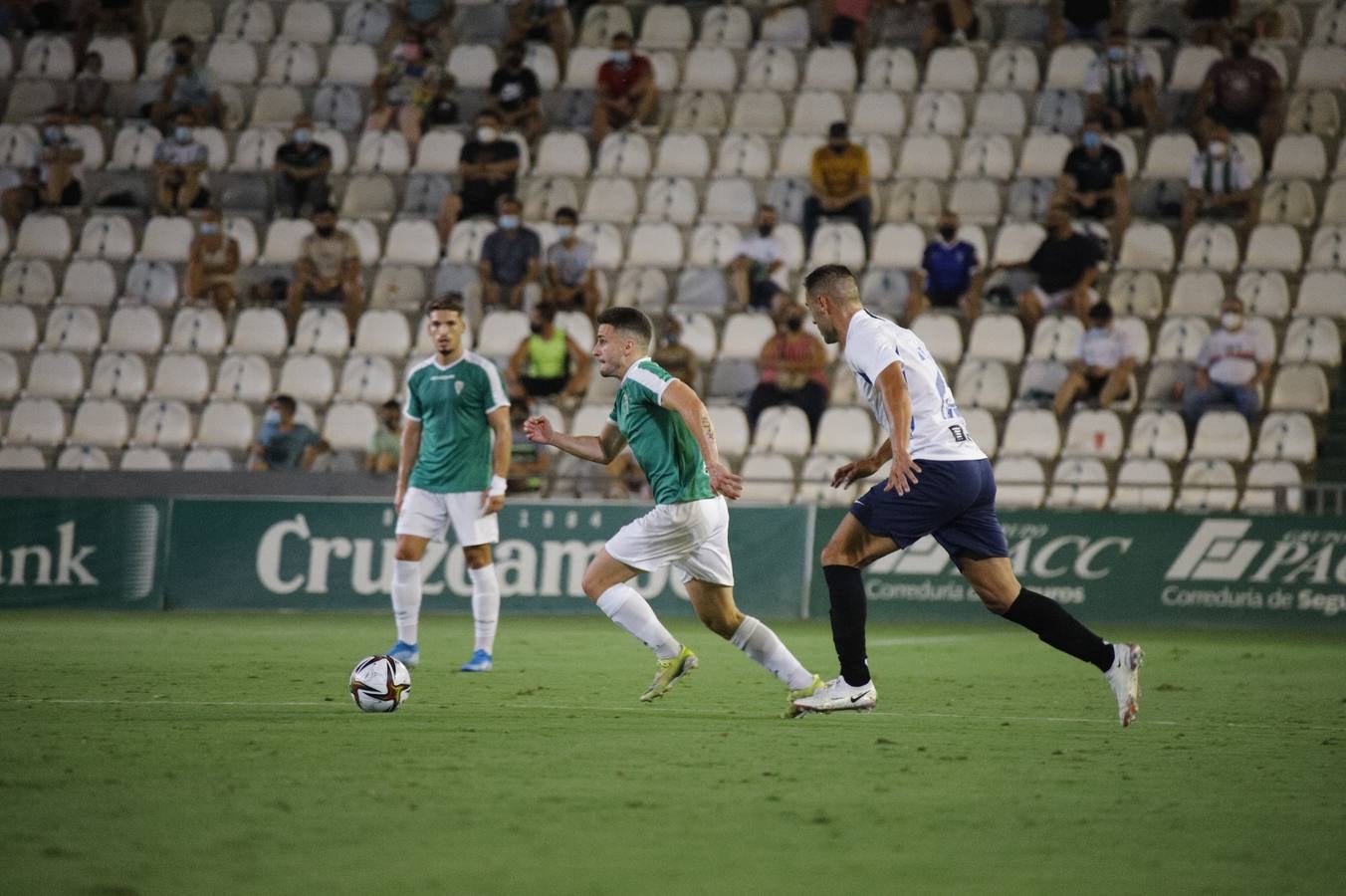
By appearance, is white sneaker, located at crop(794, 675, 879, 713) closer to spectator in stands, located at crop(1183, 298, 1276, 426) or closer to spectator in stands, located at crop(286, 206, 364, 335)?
spectator in stands, located at crop(1183, 298, 1276, 426)

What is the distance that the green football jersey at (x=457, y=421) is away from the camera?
39.8 ft

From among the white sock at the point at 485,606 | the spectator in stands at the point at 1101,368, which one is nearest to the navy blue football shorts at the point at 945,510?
the white sock at the point at 485,606

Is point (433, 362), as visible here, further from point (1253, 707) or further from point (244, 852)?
point (244, 852)

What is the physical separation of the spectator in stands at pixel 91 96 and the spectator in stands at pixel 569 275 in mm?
7689

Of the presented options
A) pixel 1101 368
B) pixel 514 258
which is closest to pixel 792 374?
pixel 1101 368

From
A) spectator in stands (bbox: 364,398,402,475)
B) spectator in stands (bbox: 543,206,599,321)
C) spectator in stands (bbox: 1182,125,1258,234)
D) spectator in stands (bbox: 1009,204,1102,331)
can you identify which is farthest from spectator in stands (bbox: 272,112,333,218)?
spectator in stands (bbox: 1182,125,1258,234)

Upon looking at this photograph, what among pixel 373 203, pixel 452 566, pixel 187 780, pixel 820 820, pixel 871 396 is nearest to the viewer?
pixel 820 820

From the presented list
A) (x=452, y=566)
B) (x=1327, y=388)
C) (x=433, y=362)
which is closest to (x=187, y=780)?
(x=433, y=362)

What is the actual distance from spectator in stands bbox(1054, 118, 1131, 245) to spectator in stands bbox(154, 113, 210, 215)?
36.0 feet

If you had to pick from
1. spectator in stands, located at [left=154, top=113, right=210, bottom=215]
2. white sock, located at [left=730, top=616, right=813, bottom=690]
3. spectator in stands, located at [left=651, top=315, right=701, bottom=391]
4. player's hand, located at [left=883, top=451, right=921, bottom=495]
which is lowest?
white sock, located at [left=730, top=616, right=813, bottom=690]

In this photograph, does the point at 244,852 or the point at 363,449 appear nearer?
the point at 244,852

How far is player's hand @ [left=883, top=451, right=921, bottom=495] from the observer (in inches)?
339

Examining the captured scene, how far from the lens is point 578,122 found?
80.8 feet

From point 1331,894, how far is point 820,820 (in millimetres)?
1678
